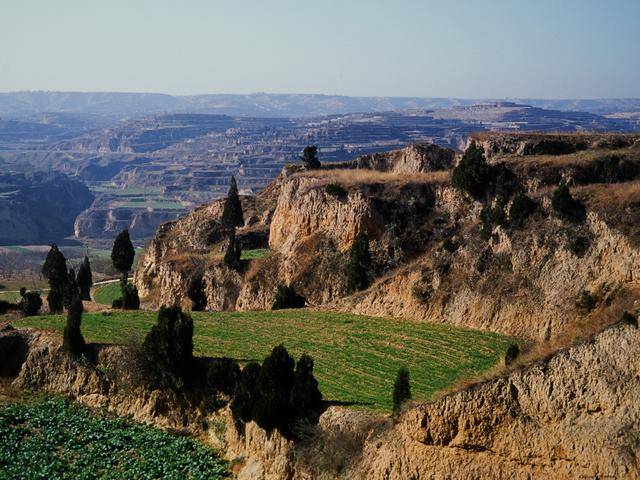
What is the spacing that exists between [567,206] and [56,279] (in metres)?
35.1

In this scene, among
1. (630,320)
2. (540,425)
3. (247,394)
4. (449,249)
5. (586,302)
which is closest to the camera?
(630,320)

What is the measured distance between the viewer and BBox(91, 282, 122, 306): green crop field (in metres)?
65.2

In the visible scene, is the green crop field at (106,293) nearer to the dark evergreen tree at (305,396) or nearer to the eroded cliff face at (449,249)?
the eroded cliff face at (449,249)

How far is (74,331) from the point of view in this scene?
3291 cm

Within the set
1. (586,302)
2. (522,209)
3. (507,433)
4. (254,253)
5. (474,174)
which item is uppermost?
(474,174)

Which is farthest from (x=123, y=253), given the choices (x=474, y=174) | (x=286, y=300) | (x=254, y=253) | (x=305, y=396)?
(x=305, y=396)

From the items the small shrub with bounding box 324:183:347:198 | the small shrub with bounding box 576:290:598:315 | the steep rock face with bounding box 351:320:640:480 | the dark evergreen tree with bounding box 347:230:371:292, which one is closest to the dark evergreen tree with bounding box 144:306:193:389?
the steep rock face with bounding box 351:320:640:480

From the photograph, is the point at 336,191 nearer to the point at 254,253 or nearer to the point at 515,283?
the point at 254,253

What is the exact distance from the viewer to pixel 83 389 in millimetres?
32594

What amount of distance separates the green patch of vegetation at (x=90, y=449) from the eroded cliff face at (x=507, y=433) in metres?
2.43

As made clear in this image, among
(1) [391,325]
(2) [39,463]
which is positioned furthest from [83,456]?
(1) [391,325]

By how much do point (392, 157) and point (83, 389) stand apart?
3769 cm

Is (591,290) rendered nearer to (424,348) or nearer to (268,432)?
(424,348)

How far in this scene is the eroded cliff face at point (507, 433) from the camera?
18.7 meters
